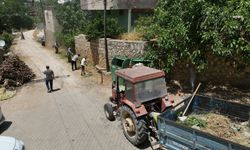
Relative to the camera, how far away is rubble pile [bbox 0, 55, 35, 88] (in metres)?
16.8

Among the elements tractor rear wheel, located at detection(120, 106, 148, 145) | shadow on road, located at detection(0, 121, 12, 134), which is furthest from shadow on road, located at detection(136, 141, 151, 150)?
shadow on road, located at detection(0, 121, 12, 134)

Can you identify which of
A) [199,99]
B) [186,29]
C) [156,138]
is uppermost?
[186,29]

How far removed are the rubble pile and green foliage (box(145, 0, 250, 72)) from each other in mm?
8482

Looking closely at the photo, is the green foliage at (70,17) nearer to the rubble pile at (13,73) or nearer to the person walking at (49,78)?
the rubble pile at (13,73)

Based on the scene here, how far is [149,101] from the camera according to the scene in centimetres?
916

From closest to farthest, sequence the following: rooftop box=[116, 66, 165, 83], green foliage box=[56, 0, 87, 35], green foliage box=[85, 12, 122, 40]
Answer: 1. rooftop box=[116, 66, 165, 83]
2. green foliage box=[85, 12, 122, 40]
3. green foliage box=[56, 0, 87, 35]

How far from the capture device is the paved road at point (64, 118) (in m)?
9.85

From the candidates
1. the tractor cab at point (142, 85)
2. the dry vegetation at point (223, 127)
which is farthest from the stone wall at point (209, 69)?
the tractor cab at point (142, 85)

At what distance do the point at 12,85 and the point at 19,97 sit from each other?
74.8 inches

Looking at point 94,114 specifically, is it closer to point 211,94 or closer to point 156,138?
point 156,138

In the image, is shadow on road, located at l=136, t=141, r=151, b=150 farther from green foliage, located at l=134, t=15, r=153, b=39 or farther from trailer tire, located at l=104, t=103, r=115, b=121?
green foliage, located at l=134, t=15, r=153, b=39

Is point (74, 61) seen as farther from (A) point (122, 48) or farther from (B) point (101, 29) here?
(A) point (122, 48)

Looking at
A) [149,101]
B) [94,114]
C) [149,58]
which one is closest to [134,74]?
[149,101]

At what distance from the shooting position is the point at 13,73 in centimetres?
1714
